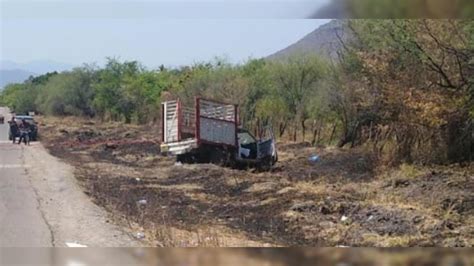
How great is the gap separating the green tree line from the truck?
4.05 ft

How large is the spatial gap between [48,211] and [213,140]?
6733 millimetres

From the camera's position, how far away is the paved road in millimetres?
4668

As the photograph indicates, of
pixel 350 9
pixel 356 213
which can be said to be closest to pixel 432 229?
pixel 356 213

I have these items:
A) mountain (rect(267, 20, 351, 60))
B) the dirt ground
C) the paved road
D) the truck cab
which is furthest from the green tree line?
the truck cab

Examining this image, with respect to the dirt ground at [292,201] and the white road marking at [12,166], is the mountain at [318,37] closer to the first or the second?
the dirt ground at [292,201]

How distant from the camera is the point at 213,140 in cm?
1388

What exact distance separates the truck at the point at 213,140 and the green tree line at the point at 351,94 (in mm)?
1235

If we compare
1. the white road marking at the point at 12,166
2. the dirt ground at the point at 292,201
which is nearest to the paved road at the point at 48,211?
the white road marking at the point at 12,166

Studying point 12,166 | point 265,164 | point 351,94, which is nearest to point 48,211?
point 12,166

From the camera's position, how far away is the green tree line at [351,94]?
945 cm

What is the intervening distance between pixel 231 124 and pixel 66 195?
5.16 meters

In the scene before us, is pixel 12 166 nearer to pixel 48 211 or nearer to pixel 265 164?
pixel 265 164

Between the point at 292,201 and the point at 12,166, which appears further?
the point at 12,166

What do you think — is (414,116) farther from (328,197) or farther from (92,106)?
(92,106)
